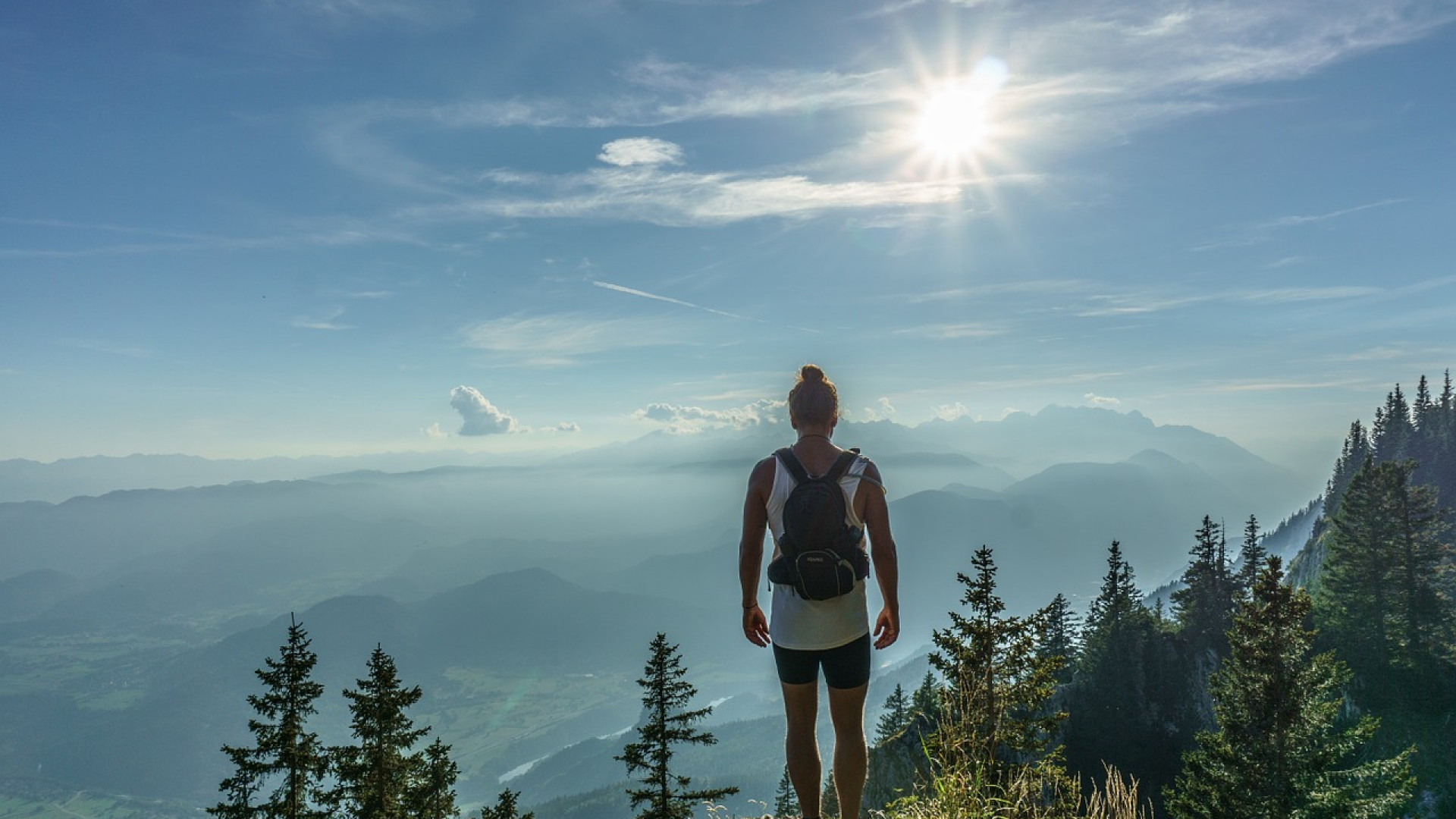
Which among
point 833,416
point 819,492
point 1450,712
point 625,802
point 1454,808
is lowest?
point 625,802

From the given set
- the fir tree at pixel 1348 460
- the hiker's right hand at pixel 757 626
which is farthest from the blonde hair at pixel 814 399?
the fir tree at pixel 1348 460

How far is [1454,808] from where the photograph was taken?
29.9 metres

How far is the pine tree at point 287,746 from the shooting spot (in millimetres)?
16250

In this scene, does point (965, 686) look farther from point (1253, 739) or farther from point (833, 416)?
point (1253, 739)

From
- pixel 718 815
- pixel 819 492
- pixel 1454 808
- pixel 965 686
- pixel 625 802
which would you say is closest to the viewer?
pixel 819 492

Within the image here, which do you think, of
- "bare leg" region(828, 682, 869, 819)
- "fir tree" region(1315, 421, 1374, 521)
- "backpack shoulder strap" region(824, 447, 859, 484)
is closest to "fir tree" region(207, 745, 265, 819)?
"bare leg" region(828, 682, 869, 819)

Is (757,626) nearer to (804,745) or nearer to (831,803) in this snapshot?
(804,745)

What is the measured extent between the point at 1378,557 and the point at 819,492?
153 feet

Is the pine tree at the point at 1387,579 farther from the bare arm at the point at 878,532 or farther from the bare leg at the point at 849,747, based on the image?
the bare arm at the point at 878,532

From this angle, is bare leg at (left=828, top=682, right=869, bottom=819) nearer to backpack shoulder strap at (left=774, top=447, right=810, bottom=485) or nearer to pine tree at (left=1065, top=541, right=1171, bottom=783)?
backpack shoulder strap at (left=774, top=447, right=810, bottom=485)

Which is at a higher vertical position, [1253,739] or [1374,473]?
[1374,473]

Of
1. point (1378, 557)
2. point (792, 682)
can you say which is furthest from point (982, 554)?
point (1378, 557)

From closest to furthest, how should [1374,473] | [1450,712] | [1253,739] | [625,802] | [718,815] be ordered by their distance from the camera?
[718,815] < [1253,739] < [1450,712] < [1374,473] < [625,802]

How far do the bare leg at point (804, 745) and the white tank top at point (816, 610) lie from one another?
370 mm
